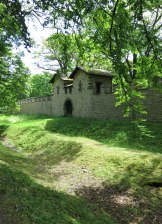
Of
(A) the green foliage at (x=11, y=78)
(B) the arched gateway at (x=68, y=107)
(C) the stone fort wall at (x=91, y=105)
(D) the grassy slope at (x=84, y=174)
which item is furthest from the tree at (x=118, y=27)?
(B) the arched gateway at (x=68, y=107)

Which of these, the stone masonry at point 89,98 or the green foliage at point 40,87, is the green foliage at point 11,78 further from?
the green foliage at point 40,87

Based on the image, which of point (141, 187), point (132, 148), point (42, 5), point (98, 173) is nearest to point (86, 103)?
point (132, 148)

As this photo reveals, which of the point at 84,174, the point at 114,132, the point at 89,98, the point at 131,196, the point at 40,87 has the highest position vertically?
the point at 40,87

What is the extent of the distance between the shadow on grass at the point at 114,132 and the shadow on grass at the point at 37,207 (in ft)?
20.4

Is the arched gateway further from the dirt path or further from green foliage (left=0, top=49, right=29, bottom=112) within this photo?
the dirt path

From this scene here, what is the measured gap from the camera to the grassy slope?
25.2ft

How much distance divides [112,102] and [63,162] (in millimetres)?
11363

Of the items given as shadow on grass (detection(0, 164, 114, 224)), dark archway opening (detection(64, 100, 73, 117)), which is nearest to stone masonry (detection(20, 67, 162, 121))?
dark archway opening (detection(64, 100, 73, 117))

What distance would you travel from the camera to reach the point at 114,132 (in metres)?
20.5

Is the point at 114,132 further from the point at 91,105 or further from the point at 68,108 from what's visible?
the point at 68,108

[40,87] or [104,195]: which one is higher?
[40,87]

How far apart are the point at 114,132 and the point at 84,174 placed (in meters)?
7.62

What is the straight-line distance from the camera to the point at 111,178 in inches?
489

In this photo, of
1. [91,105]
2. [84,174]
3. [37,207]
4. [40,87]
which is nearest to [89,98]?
[91,105]
